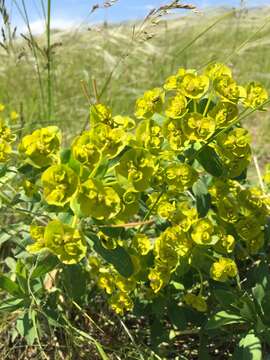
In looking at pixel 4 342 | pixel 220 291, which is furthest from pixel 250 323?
pixel 4 342

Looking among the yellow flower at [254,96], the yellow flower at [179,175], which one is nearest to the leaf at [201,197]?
the yellow flower at [179,175]

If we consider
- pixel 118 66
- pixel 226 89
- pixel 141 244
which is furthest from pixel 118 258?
pixel 118 66

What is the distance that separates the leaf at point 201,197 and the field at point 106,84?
260 mm

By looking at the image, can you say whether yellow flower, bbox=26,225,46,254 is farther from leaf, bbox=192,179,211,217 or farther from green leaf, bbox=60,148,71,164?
leaf, bbox=192,179,211,217

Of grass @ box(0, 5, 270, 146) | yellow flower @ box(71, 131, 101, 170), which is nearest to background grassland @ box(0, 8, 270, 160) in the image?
grass @ box(0, 5, 270, 146)

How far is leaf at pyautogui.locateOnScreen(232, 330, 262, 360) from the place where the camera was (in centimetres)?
121

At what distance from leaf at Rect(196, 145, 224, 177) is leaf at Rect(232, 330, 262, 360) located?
1.23 feet

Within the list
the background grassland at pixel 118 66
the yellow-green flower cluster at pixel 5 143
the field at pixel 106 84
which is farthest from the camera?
the background grassland at pixel 118 66

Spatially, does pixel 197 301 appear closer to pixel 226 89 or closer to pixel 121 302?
pixel 121 302

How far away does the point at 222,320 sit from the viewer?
125 cm

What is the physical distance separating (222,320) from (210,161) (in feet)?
1.19

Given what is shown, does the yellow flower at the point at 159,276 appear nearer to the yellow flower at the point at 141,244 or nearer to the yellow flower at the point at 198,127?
the yellow flower at the point at 141,244

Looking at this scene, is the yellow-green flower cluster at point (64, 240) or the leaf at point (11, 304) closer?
the yellow-green flower cluster at point (64, 240)

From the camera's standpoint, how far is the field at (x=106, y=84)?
149 cm
